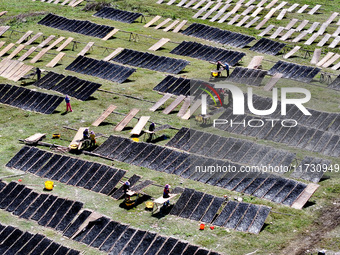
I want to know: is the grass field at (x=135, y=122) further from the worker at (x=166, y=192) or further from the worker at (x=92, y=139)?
the worker at (x=166, y=192)

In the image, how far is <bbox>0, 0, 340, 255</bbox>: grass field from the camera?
101ft

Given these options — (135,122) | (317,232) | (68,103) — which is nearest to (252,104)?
(135,122)

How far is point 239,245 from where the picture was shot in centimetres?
2994

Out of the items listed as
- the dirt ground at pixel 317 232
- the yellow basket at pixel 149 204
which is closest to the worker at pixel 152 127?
the yellow basket at pixel 149 204

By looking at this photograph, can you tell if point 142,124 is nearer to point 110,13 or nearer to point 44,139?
point 44,139

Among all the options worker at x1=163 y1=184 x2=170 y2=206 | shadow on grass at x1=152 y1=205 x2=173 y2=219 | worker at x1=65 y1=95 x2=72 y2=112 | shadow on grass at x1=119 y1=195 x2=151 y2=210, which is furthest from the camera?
worker at x1=65 y1=95 x2=72 y2=112

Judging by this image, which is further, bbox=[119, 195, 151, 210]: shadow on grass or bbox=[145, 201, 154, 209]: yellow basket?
bbox=[119, 195, 151, 210]: shadow on grass

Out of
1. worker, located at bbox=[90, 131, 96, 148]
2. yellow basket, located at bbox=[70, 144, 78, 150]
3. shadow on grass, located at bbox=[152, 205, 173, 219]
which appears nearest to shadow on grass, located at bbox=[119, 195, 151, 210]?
shadow on grass, located at bbox=[152, 205, 173, 219]

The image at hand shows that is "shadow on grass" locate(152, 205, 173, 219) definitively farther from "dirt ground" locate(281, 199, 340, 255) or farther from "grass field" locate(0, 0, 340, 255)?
"dirt ground" locate(281, 199, 340, 255)

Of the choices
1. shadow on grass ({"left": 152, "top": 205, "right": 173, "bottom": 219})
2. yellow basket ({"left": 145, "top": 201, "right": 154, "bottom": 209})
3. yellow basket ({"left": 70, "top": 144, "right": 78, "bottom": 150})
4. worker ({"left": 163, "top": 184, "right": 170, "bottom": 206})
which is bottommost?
shadow on grass ({"left": 152, "top": 205, "right": 173, "bottom": 219})

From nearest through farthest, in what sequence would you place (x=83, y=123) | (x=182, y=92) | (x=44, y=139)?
(x=44, y=139), (x=83, y=123), (x=182, y=92)

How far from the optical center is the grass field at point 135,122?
101 ft

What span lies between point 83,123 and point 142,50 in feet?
56.4

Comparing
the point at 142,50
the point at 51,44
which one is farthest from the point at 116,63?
the point at 51,44
